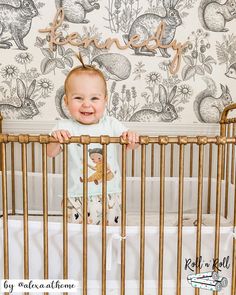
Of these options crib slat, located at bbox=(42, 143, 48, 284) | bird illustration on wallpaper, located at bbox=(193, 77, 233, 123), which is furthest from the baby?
bird illustration on wallpaper, located at bbox=(193, 77, 233, 123)

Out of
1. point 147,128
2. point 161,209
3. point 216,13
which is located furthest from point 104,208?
point 216,13

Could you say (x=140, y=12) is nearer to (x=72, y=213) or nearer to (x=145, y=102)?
(x=145, y=102)

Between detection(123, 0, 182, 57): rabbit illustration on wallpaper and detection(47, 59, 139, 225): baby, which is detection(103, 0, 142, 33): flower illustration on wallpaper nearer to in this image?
detection(123, 0, 182, 57): rabbit illustration on wallpaper

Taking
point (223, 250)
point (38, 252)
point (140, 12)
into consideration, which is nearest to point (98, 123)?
point (38, 252)

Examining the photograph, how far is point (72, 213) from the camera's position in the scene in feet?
4.61

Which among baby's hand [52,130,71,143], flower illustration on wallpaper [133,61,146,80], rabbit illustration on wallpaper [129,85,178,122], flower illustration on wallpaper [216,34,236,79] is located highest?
flower illustration on wallpaper [216,34,236,79]

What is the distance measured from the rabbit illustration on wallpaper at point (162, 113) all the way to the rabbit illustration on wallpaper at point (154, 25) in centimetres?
20

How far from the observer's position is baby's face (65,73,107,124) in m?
1.36

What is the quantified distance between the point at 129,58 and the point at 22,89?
22.0 inches

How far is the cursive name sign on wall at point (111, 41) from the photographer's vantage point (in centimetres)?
216

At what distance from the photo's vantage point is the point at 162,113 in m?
2.26

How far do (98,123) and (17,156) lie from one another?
886 mm

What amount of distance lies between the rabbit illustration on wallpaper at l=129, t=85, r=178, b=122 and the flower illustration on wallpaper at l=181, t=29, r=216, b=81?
4.5 inches

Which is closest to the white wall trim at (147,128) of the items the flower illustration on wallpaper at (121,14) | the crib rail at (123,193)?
the flower illustration on wallpaper at (121,14)
